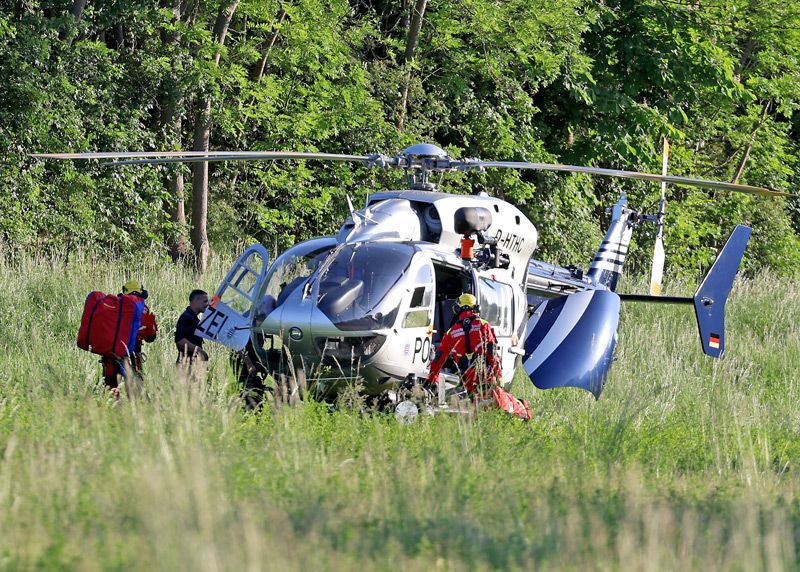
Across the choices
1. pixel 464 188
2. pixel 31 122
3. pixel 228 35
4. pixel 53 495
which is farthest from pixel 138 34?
pixel 53 495

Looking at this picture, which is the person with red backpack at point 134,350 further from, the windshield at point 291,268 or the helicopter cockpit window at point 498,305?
the helicopter cockpit window at point 498,305

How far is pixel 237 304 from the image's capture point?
10.8 metres

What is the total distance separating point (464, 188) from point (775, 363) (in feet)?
30.0

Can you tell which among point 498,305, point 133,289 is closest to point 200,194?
point 133,289

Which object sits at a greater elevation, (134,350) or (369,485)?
(134,350)

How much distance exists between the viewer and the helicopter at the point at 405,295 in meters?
9.81

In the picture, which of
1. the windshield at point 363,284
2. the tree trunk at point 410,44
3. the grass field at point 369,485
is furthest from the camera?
the tree trunk at point 410,44

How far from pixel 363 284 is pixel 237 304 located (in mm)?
1463

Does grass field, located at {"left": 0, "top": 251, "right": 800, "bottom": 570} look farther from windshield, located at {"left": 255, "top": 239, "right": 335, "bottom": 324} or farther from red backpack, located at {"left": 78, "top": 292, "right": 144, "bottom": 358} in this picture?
windshield, located at {"left": 255, "top": 239, "right": 335, "bottom": 324}

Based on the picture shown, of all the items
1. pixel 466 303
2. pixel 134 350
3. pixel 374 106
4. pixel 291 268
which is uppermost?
pixel 374 106

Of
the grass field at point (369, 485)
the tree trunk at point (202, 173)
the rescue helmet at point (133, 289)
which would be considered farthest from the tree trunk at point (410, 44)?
the rescue helmet at point (133, 289)

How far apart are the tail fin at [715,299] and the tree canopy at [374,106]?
32.5 feet

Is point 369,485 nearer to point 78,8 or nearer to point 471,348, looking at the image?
point 471,348

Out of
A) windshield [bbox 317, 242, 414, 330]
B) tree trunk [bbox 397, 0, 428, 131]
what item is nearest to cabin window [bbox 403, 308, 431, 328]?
windshield [bbox 317, 242, 414, 330]
